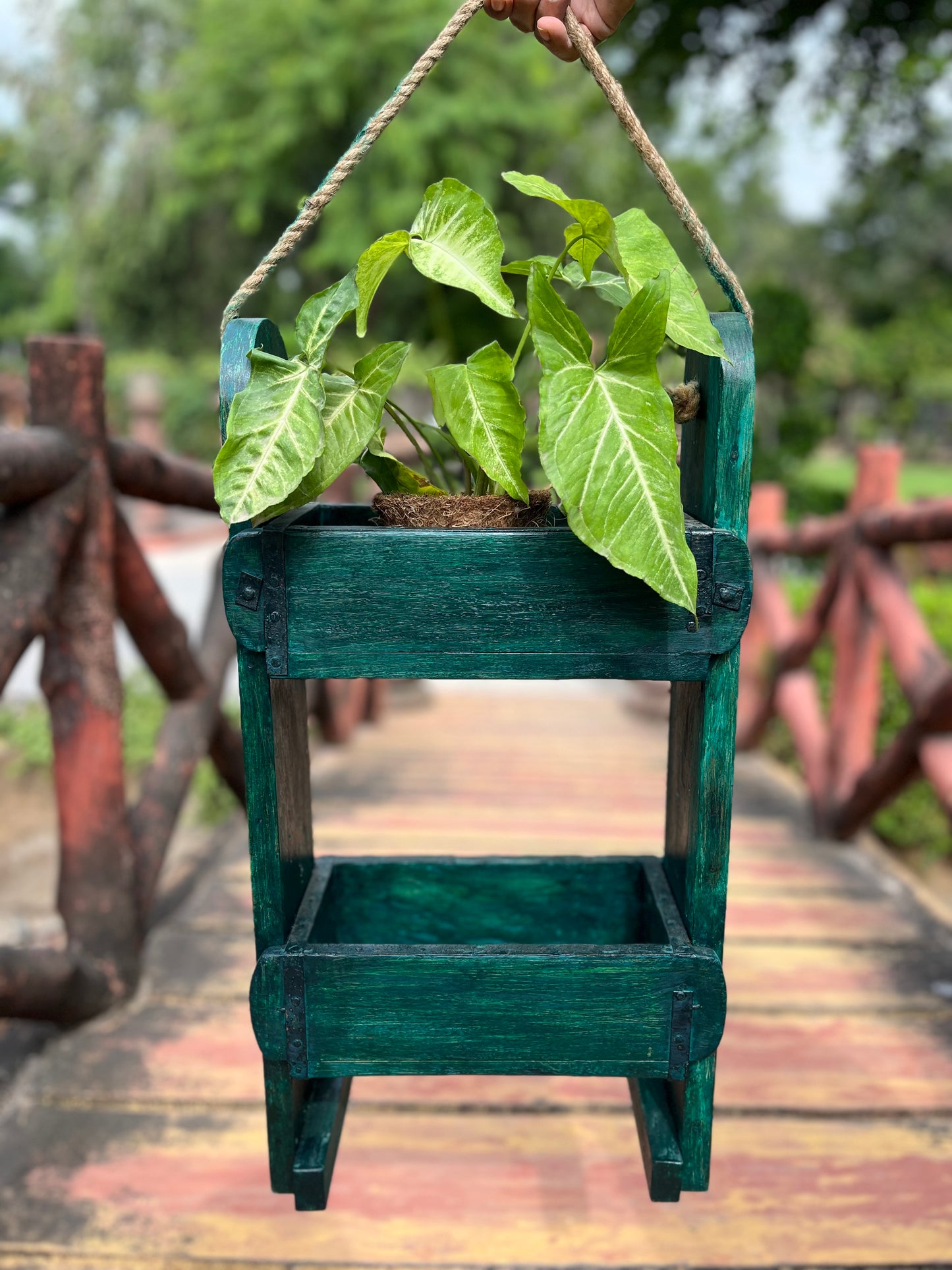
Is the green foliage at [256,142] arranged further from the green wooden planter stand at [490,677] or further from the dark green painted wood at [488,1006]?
the dark green painted wood at [488,1006]

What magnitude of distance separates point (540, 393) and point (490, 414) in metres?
0.10

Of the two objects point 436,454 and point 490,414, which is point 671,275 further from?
point 436,454

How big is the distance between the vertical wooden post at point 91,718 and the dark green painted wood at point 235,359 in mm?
887

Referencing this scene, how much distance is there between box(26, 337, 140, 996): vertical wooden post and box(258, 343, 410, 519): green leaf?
923 millimetres

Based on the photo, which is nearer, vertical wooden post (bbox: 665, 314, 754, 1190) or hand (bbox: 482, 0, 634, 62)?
vertical wooden post (bbox: 665, 314, 754, 1190)

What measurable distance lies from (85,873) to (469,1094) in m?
0.74

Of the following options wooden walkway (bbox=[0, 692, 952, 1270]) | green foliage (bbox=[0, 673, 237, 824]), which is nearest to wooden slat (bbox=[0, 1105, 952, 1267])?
wooden walkway (bbox=[0, 692, 952, 1270])

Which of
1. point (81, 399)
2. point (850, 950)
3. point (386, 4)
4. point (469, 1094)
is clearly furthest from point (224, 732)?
point (386, 4)

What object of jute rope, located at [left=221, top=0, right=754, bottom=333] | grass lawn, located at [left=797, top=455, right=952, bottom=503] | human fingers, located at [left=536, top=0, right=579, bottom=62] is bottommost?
grass lawn, located at [left=797, top=455, right=952, bottom=503]

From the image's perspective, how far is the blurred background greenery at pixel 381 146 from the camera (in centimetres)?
702

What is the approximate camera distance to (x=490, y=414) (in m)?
0.84

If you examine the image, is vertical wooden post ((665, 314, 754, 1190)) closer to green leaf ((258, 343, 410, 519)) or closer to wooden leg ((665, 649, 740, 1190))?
wooden leg ((665, 649, 740, 1190))

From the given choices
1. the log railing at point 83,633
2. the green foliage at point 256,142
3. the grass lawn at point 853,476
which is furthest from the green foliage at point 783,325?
the log railing at point 83,633

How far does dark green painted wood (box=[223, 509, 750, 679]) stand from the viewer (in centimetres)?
80
